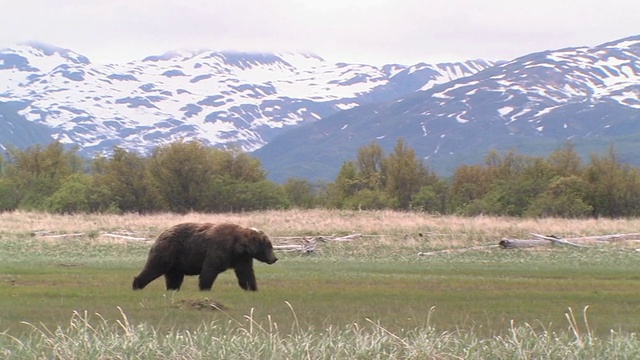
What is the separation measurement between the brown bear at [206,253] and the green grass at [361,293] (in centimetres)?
47

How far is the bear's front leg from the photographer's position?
893 inches

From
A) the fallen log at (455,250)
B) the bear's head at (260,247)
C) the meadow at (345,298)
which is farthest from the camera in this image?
the fallen log at (455,250)

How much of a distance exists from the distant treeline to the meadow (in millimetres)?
21649

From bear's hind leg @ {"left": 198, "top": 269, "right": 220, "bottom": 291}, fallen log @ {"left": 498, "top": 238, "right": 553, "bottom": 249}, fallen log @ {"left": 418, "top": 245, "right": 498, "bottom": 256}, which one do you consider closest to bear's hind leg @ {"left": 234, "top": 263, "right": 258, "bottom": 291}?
bear's hind leg @ {"left": 198, "top": 269, "right": 220, "bottom": 291}

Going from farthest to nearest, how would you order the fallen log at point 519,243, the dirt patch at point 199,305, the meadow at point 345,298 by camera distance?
the fallen log at point 519,243, the dirt patch at point 199,305, the meadow at point 345,298

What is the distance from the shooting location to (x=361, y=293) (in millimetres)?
22469

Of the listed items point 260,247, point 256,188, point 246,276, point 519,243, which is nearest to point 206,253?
point 246,276

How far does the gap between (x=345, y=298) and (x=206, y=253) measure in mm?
3325

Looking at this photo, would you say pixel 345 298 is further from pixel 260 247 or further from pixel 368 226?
pixel 368 226

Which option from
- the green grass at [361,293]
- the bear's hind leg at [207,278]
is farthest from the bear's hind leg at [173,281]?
the bear's hind leg at [207,278]

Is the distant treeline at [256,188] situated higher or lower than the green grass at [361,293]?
higher

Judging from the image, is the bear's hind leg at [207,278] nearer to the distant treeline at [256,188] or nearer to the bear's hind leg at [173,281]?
the bear's hind leg at [173,281]

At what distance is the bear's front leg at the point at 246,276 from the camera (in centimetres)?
2267

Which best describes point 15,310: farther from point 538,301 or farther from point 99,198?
point 99,198
